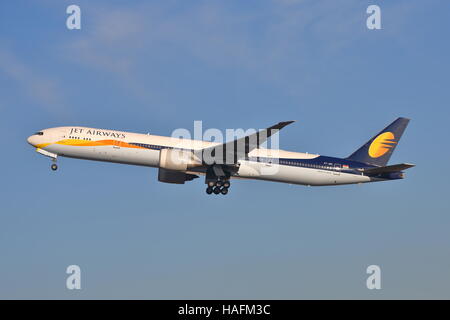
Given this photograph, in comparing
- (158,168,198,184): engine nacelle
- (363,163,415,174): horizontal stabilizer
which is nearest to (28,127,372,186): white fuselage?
(158,168,198,184): engine nacelle

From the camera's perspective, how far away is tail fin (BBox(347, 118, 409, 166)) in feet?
191

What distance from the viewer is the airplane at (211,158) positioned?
168 feet

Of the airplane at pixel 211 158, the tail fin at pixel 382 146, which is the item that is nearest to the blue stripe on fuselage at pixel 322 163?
the airplane at pixel 211 158

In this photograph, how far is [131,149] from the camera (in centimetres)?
5109

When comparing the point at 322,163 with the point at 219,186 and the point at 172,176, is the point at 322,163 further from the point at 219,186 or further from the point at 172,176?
the point at 172,176

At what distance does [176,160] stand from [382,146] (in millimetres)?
20161

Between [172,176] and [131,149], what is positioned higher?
[131,149]

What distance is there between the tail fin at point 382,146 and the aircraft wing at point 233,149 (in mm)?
12050

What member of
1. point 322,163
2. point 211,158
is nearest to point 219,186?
point 211,158

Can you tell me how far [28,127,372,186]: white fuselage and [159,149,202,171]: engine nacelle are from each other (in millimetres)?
894

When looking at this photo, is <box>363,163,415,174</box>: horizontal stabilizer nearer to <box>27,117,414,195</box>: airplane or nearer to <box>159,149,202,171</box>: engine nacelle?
<box>27,117,414,195</box>: airplane

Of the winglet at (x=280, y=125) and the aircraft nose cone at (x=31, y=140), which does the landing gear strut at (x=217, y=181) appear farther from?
the aircraft nose cone at (x=31, y=140)
